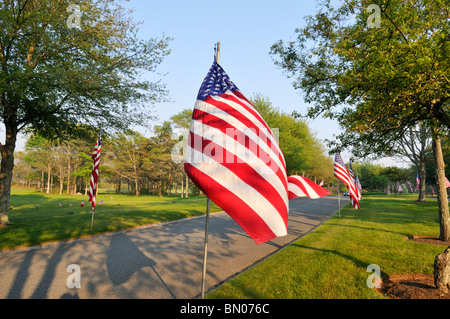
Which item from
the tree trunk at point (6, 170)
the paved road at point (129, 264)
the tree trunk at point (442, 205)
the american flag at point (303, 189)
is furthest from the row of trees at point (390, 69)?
the tree trunk at point (6, 170)

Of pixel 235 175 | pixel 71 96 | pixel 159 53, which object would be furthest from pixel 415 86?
pixel 71 96

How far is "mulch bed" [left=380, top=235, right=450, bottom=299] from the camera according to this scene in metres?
4.14

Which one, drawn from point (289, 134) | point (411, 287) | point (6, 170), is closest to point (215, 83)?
point (411, 287)

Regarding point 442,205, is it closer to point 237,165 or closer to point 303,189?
point 303,189

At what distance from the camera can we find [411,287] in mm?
4469

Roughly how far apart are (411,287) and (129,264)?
21.0ft

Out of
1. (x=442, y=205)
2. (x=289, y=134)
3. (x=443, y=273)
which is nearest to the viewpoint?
(x=443, y=273)

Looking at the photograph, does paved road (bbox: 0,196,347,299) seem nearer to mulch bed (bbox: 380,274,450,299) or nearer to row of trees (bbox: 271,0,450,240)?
mulch bed (bbox: 380,274,450,299)

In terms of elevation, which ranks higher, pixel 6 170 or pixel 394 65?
pixel 394 65

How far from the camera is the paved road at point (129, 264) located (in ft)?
14.8

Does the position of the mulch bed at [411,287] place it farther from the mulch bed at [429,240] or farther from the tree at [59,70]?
the tree at [59,70]

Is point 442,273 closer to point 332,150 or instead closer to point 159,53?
point 332,150

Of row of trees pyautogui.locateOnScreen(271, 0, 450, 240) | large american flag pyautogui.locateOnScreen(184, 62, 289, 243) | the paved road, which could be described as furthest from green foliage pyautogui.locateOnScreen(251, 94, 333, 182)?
large american flag pyautogui.locateOnScreen(184, 62, 289, 243)
